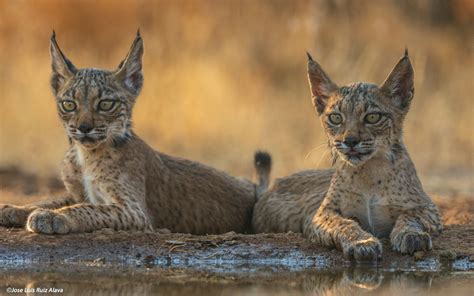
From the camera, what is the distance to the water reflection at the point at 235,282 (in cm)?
1145

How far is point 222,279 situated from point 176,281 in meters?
0.44

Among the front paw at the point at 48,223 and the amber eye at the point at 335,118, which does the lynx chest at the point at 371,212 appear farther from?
the front paw at the point at 48,223

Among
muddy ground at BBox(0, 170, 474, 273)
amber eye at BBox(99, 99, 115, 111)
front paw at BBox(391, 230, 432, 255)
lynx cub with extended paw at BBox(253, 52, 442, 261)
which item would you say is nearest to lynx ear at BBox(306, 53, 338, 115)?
lynx cub with extended paw at BBox(253, 52, 442, 261)

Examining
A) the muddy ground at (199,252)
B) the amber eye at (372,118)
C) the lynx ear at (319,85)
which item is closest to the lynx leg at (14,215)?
the muddy ground at (199,252)

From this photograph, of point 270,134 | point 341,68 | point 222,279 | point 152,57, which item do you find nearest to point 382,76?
point 341,68

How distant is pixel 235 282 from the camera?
39.3ft

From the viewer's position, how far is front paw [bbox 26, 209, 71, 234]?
13227mm

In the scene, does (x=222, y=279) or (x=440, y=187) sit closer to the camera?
(x=222, y=279)

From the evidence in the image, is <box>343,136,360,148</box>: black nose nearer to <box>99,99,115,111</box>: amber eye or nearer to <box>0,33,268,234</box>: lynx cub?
<box>0,33,268,234</box>: lynx cub

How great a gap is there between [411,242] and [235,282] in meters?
1.82

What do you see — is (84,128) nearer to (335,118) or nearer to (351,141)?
(335,118)

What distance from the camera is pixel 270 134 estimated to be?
22.4m

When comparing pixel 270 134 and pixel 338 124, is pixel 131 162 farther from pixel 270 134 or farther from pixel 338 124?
pixel 270 134

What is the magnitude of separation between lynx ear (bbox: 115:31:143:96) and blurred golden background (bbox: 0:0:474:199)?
20.0ft
